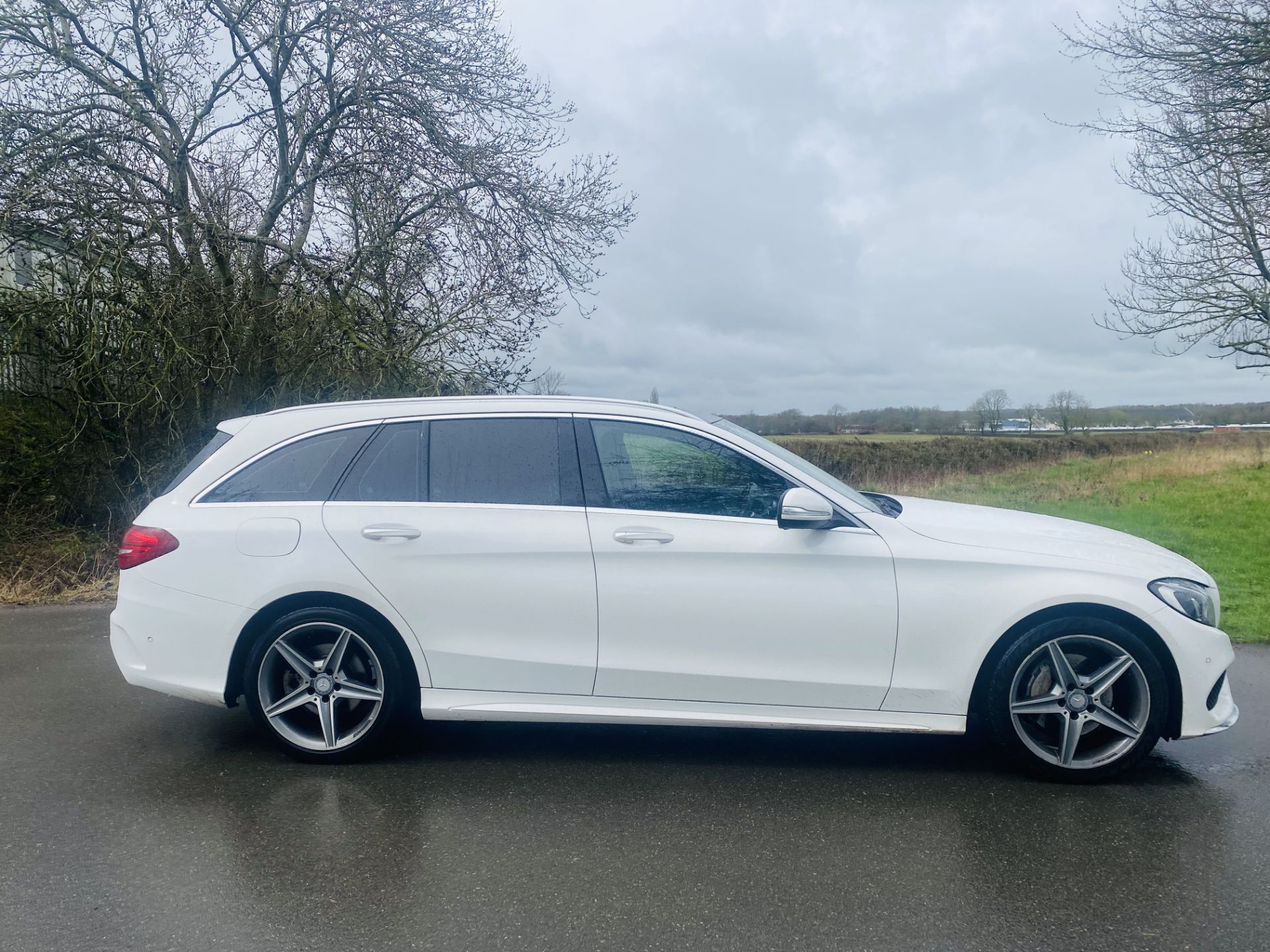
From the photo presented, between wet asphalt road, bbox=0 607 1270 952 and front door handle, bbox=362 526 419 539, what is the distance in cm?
109

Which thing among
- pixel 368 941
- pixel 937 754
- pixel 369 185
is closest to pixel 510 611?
pixel 368 941

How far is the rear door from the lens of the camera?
443 centimetres

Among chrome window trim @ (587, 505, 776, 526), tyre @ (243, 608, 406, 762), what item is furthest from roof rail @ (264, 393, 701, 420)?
tyre @ (243, 608, 406, 762)

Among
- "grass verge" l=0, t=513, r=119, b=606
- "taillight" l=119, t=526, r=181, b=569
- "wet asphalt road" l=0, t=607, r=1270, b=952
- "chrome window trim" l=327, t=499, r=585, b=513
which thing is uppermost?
"chrome window trim" l=327, t=499, r=585, b=513

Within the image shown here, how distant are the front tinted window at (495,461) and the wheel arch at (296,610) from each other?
609 millimetres

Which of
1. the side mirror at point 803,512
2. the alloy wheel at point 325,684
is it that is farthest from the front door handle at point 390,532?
the side mirror at point 803,512

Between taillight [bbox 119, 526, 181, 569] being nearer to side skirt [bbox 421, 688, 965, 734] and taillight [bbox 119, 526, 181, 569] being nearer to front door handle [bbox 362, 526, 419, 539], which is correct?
front door handle [bbox 362, 526, 419, 539]

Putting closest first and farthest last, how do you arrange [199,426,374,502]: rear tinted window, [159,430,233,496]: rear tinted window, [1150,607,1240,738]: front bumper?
1. [1150,607,1240,738]: front bumper
2. [199,426,374,502]: rear tinted window
3. [159,430,233,496]: rear tinted window

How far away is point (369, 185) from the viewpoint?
12.7 meters

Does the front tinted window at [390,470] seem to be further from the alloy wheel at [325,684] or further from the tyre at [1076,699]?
the tyre at [1076,699]

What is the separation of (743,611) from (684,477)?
689mm

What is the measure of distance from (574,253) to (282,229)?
3.96 metres

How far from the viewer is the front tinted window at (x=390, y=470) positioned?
15.4 ft

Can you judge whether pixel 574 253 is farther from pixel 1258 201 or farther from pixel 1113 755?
pixel 1113 755
